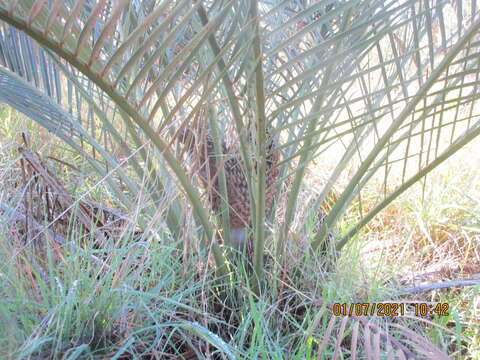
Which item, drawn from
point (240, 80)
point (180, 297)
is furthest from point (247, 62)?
point (180, 297)

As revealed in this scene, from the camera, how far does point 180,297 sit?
0.84 meters

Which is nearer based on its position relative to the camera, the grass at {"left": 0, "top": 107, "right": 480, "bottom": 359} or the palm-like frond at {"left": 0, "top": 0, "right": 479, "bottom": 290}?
the palm-like frond at {"left": 0, "top": 0, "right": 479, "bottom": 290}

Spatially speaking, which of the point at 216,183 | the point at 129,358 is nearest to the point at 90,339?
the point at 129,358

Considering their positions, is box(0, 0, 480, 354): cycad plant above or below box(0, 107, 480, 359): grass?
above

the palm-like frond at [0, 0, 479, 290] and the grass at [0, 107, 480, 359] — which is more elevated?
the palm-like frond at [0, 0, 479, 290]

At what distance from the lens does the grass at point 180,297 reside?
28.3 inches

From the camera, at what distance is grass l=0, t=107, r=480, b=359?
72 centimetres

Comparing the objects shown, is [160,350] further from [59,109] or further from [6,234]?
[59,109]

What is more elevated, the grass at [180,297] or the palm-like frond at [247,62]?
the palm-like frond at [247,62]

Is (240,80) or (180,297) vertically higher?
(240,80)

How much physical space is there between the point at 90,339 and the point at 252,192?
34cm

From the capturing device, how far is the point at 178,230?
3.14 feet

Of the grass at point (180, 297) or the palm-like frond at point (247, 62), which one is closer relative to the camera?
the palm-like frond at point (247, 62)

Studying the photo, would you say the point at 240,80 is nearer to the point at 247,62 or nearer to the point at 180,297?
the point at 247,62
